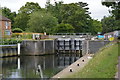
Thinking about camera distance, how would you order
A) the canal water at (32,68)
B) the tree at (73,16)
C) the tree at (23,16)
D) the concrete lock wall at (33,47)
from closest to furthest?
the canal water at (32,68) < the concrete lock wall at (33,47) < the tree at (73,16) < the tree at (23,16)

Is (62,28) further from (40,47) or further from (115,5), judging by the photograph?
(115,5)

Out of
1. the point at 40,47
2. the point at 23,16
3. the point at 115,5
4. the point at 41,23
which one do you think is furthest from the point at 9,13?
the point at 115,5

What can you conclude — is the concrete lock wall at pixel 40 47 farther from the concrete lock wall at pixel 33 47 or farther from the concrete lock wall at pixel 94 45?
the concrete lock wall at pixel 94 45

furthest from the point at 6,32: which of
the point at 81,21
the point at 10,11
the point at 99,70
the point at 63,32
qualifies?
the point at 99,70

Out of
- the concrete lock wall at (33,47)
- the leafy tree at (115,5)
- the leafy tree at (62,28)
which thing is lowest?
the concrete lock wall at (33,47)

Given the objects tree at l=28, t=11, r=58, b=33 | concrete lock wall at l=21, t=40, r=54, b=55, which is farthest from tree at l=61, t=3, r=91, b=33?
concrete lock wall at l=21, t=40, r=54, b=55

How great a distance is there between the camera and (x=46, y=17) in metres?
52.3

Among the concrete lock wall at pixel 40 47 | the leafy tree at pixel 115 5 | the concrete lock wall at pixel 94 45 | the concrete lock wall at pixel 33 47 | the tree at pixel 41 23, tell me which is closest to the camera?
the leafy tree at pixel 115 5

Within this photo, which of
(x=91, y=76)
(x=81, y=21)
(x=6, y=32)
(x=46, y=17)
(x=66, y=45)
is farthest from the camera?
(x=81, y=21)

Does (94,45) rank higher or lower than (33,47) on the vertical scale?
higher

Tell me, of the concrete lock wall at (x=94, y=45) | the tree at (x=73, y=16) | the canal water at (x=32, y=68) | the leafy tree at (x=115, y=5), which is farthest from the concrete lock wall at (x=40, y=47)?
the tree at (x=73, y=16)

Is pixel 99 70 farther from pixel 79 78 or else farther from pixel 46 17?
pixel 46 17

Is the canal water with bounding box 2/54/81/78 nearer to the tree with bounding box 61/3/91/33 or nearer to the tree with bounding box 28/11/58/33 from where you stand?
the tree with bounding box 28/11/58/33

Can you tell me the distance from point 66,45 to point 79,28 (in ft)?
53.5
